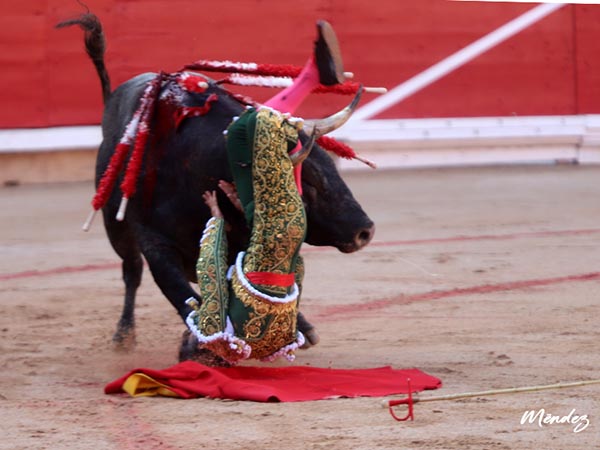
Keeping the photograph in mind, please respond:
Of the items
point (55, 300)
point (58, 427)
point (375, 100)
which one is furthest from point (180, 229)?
point (375, 100)

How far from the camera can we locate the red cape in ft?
10.1

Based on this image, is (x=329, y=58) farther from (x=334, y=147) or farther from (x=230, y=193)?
(x=334, y=147)

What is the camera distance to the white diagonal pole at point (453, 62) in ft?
27.1

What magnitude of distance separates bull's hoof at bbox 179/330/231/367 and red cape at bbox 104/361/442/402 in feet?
0.21

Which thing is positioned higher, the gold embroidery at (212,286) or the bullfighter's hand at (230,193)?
the bullfighter's hand at (230,193)

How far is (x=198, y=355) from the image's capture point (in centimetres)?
336

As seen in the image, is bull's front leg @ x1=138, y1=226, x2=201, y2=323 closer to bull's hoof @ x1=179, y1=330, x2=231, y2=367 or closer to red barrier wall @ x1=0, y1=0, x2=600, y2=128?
bull's hoof @ x1=179, y1=330, x2=231, y2=367

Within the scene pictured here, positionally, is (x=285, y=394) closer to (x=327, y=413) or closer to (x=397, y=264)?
(x=327, y=413)

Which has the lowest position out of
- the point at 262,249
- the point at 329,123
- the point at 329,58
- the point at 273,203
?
the point at 262,249

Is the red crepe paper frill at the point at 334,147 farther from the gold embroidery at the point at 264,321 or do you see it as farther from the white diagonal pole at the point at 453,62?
the white diagonal pole at the point at 453,62

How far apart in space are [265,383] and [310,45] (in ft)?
16.6
